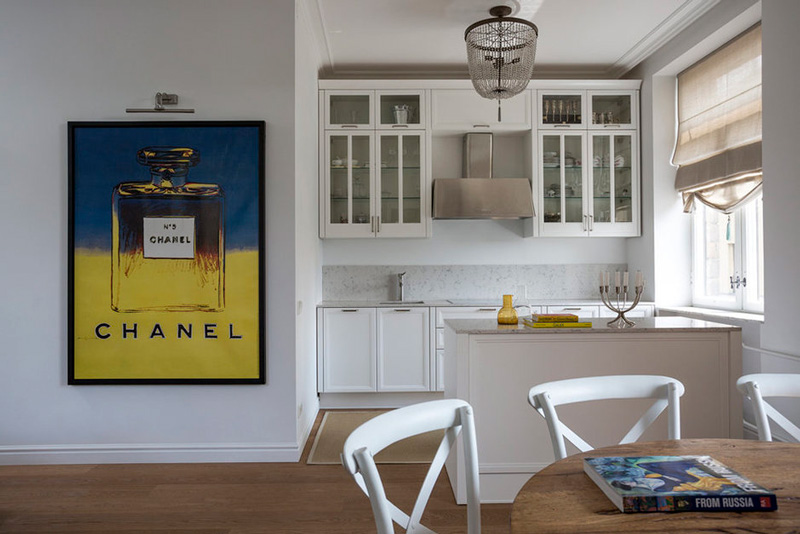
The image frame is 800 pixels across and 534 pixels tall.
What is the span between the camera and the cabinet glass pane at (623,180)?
181 inches

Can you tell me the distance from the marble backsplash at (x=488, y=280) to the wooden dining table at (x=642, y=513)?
3.69 metres

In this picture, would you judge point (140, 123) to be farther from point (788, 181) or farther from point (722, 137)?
point (722, 137)

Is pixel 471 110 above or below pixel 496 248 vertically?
above

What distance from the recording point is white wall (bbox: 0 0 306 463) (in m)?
3.12

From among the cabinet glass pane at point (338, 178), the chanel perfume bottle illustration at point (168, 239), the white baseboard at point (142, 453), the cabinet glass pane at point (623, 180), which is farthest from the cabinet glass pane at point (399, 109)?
the white baseboard at point (142, 453)

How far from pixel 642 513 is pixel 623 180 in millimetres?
4165

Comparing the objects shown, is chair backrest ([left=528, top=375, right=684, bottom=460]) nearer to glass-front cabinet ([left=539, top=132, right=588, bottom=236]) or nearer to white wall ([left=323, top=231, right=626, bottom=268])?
glass-front cabinet ([left=539, top=132, right=588, bottom=236])

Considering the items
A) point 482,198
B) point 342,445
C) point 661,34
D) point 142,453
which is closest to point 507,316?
point 342,445

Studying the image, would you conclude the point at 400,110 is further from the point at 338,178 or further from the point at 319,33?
the point at 319,33

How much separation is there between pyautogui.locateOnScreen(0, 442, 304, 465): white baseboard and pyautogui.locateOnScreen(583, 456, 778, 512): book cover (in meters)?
2.43

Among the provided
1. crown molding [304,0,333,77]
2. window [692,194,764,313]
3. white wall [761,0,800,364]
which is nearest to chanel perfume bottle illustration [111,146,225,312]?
crown molding [304,0,333,77]

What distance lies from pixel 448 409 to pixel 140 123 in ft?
8.90

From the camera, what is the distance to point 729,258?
3887mm

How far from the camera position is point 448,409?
1326 millimetres
